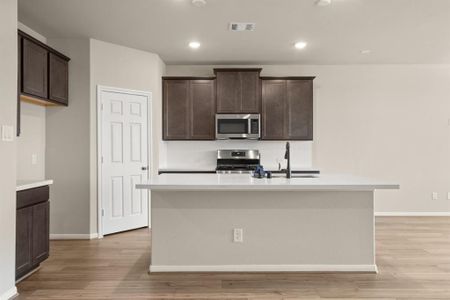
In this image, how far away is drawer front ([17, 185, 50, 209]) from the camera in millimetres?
2803

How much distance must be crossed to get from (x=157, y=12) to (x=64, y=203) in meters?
2.66

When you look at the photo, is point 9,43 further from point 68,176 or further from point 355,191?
point 355,191

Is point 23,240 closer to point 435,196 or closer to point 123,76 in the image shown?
point 123,76

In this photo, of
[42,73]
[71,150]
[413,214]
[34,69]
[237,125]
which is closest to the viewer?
[34,69]

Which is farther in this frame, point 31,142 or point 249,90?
point 249,90

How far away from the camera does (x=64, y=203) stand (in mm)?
4223

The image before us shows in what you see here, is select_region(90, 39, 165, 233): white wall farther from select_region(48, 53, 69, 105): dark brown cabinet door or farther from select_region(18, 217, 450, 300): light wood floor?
select_region(18, 217, 450, 300): light wood floor

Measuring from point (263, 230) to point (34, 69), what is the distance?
2918 millimetres

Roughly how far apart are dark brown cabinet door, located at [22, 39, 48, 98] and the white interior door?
80cm

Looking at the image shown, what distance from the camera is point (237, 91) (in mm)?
5148

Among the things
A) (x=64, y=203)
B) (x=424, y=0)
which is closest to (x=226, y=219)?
(x=64, y=203)

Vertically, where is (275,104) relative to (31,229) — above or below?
above

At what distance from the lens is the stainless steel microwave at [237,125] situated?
5137 mm

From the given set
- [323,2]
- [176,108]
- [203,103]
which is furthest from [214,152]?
[323,2]
